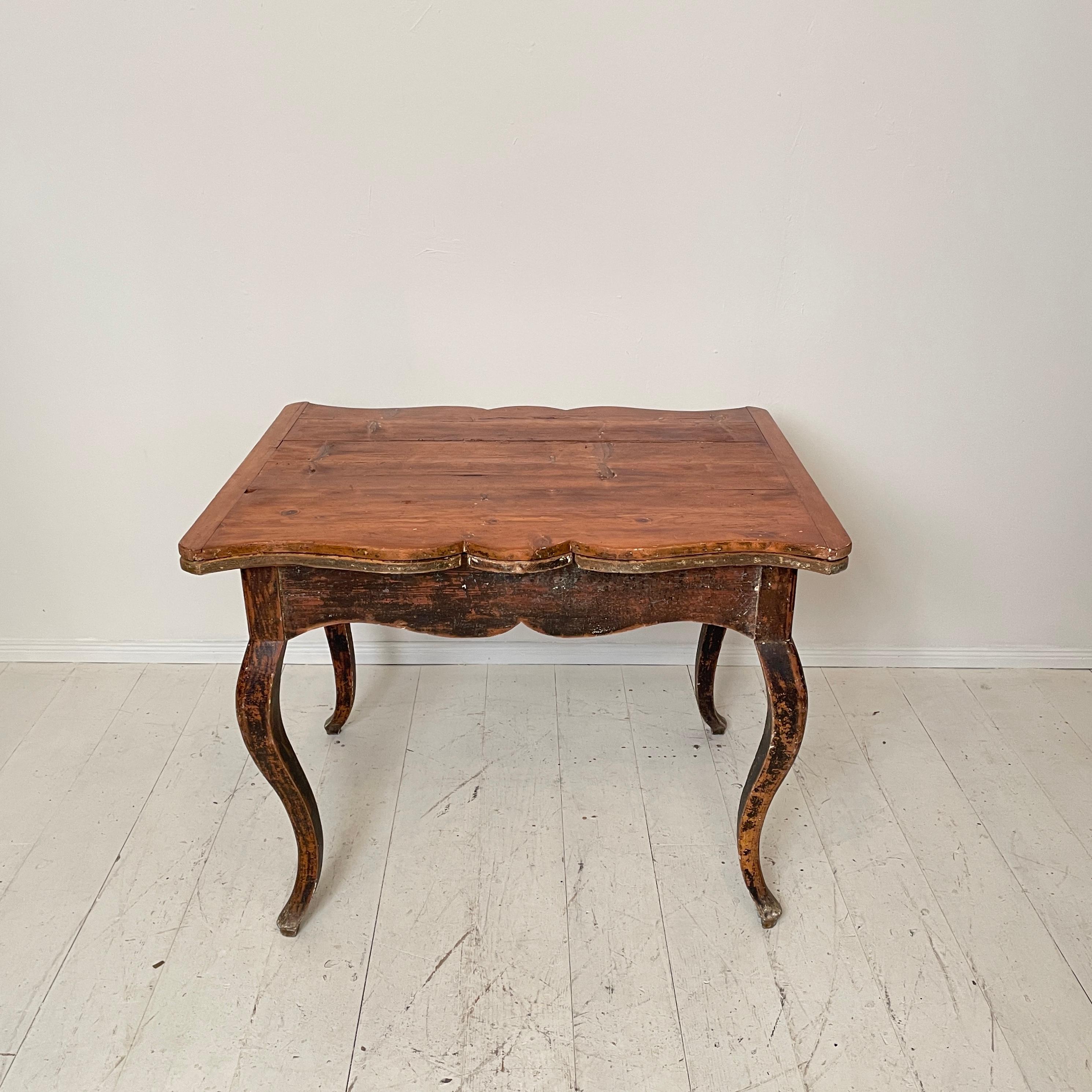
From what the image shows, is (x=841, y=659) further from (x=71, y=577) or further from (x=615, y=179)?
(x=71, y=577)

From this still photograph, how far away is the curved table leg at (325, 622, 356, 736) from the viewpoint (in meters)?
2.07

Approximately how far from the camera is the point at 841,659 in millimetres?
2365

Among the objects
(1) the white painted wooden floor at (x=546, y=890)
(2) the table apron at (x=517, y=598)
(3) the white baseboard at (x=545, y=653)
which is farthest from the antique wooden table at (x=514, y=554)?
(3) the white baseboard at (x=545, y=653)

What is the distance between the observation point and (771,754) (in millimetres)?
1511

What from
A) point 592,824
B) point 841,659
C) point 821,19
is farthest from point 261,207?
point 841,659

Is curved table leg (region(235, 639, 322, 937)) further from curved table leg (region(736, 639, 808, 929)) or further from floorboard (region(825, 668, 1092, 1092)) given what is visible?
floorboard (region(825, 668, 1092, 1092))

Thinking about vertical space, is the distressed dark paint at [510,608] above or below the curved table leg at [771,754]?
above

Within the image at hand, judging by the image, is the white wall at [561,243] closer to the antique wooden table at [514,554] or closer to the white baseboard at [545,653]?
the white baseboard at [545,653]

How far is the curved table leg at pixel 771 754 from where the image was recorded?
1468 mm

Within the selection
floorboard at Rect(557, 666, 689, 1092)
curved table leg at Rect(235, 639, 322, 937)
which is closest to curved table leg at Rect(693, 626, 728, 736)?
floorboard at Rect(557, 666, 689, 1092)

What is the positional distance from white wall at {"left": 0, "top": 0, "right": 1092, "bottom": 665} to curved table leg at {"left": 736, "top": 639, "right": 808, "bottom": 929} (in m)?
0.81

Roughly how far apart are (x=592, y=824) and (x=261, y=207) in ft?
4.54

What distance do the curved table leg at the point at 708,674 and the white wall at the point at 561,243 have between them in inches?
15.5

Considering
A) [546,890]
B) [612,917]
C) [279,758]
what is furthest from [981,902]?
[279,758]
